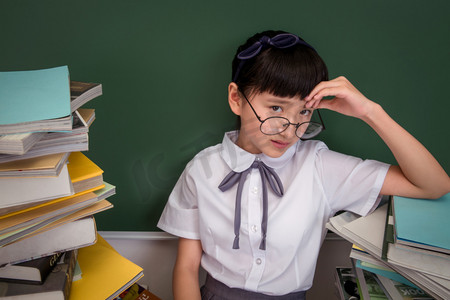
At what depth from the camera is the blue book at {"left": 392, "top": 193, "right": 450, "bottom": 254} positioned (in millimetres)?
856

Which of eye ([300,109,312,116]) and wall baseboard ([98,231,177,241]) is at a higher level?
eye ([300,109,312,116])

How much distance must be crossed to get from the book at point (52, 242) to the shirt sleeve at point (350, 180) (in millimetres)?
745

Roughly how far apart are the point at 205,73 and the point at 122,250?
0.82 meters

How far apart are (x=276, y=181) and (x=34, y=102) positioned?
736mm

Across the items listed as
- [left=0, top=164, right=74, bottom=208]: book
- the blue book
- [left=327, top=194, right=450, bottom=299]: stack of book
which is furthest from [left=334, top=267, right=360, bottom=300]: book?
[left=0, top=164, right=74, bottom=208]: book

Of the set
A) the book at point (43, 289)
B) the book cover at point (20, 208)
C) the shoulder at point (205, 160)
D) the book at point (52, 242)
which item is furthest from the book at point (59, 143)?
the shoulder at point (205, 160)

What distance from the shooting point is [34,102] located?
853 mm

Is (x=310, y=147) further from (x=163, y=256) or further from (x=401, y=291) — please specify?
(x=163, y=256)

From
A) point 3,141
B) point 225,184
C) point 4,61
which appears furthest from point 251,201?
point 4,61

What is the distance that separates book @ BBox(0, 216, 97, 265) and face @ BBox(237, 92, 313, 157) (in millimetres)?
549

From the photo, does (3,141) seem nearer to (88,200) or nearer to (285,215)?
(88,200)

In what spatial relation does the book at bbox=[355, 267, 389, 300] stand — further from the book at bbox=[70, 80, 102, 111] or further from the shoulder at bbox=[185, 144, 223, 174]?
the book at bbox=[70, 80, 102, 111]

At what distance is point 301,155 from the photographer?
1222 mm

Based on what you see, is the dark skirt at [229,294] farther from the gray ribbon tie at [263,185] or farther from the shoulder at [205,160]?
the shoulder at [205,160]
